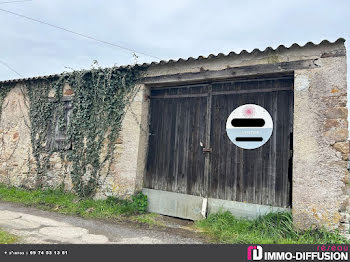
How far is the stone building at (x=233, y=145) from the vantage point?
3674 millimetres

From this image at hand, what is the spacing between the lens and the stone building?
3.67 meters

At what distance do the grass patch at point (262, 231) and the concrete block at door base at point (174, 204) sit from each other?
389 mm

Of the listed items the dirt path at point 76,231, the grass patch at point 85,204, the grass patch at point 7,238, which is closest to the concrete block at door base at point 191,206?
the grass patch at point 85,204

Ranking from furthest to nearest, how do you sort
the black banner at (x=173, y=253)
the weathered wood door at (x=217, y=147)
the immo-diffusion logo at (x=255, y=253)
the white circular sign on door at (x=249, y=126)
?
1. the white circular sign on door at (x=249, y=126)
2. the weathered wood door at (x=217, y=147)
3. the immo-diffusion logo at (x=255, y=253)
4. the black banner at (x=173, y=253)

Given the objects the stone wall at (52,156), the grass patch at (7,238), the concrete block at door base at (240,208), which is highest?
the stone wall at (52,156)

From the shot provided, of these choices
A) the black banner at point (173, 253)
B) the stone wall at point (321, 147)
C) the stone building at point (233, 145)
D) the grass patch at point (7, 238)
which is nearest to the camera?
the black banner at point (173, 253)

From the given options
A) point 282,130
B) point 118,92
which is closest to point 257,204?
point 282,130

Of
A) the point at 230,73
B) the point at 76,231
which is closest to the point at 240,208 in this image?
the point at 230,73

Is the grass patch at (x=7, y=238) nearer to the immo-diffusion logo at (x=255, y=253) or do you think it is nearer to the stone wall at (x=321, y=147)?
the immo-diffusion logo at (x=255, y=253)

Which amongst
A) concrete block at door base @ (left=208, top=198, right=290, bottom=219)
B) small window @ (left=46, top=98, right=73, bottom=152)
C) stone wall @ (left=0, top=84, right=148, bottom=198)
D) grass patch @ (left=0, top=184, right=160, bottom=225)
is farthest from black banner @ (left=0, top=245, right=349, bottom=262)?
small window @ (left=46, top=98, right=73, bottom=152)

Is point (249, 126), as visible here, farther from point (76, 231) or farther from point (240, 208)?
point (76, 231)

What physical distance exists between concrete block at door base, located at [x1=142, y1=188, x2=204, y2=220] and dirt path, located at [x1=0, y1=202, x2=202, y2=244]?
0.64m

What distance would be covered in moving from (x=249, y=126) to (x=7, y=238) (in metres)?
4.10

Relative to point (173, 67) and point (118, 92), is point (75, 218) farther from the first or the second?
point (173, 67)
